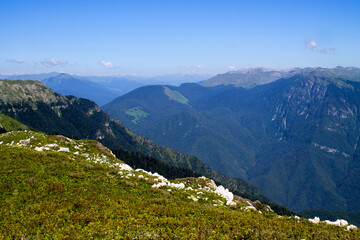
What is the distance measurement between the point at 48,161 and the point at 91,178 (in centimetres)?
778

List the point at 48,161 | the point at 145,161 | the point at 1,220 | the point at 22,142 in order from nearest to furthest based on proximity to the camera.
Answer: the point at 1,220 < the point at 48,161 < the point at 22,142 < the point at 145,161

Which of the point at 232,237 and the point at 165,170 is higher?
the point at 232,237

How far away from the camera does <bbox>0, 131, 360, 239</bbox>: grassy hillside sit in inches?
626

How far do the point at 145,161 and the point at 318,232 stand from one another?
165973 millimetres

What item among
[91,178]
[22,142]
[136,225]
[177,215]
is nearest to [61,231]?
[136,225]

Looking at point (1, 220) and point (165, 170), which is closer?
point (1, 220)

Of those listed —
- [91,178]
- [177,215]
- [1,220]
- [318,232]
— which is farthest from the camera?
[91,178]

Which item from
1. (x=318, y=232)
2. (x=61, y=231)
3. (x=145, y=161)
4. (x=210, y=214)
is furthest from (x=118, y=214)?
(x=145, y=161)

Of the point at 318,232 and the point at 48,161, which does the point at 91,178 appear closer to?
the point at 48,161

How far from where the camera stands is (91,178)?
27.3 m

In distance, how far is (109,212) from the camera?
19.0m

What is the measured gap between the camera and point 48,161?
30047 millimetres

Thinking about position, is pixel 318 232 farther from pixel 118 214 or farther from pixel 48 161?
pixel 48 161

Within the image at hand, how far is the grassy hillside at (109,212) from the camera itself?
15906 millimetres
